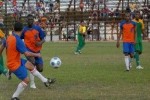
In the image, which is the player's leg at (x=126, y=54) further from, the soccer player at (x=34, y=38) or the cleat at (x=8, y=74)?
the soccer player at (x=34, y=38)

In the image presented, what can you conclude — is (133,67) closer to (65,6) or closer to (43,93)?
(43,93)

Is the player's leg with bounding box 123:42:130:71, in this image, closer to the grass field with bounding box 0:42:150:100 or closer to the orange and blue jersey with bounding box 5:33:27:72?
the grass field with bounding box 0:42:150:100

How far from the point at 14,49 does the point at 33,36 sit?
3.18 m

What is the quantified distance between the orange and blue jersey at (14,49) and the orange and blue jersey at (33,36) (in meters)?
3.03

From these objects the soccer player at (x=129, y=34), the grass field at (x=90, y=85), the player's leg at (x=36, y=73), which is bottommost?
the grass field at (x=90, y=85)

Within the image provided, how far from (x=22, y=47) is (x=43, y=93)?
6.28 ft

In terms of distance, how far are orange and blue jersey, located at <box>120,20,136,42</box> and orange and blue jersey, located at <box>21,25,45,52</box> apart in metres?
5.23

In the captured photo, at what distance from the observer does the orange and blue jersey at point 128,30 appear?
19.5 meters

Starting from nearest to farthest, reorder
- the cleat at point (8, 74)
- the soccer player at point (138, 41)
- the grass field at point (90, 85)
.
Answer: the grass field at point (90, 85) < the cleat at point (8, 74) < the soccer player at point (138, 41)

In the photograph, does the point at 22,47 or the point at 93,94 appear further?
the point at 93,94

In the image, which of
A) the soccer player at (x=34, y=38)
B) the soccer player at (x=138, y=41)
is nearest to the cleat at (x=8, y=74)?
the soccer player at (x=34, y=38)

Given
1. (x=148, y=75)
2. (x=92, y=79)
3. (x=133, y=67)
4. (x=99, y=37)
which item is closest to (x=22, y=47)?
(x=92, y=79)

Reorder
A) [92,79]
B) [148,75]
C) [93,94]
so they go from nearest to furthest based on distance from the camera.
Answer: [93,94], [92,79], [148,75]

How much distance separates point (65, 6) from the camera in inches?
2140
